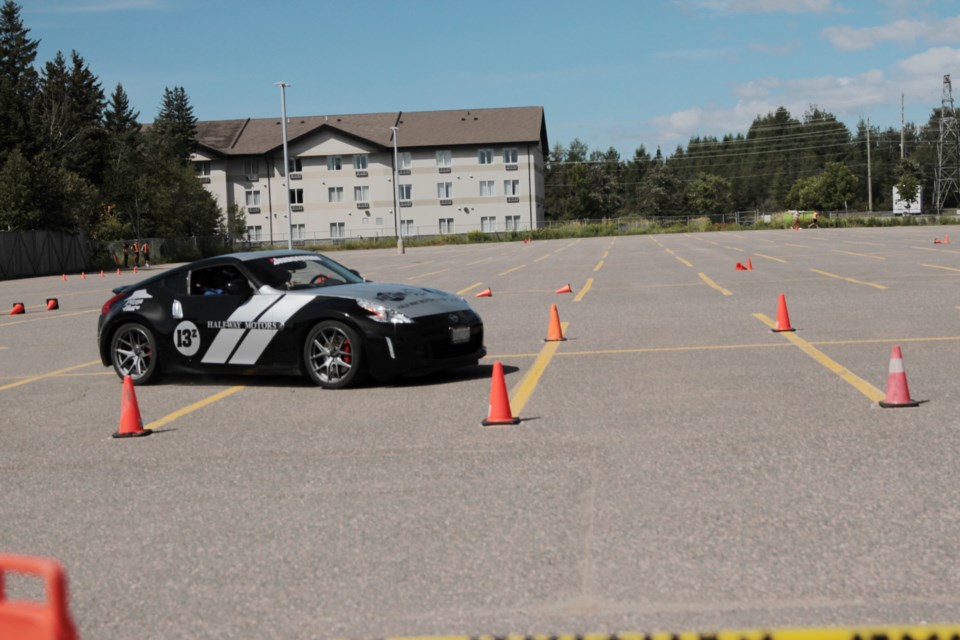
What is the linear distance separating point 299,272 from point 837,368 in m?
5.54

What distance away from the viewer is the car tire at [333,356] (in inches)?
431

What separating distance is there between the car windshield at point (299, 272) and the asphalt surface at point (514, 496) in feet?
3.42

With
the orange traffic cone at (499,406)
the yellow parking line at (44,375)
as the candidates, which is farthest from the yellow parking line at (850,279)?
the orange traffic cone at (499,406)

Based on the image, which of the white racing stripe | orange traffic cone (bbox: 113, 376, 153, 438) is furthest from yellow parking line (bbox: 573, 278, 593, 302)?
orange traffic cone (bbox: 113, 376, 153, 438)

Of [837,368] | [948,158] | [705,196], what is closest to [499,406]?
[837,368]

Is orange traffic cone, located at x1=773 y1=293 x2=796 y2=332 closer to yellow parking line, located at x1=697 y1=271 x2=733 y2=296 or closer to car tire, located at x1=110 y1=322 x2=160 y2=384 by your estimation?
yellow parking line, located at x1=697 y1=271 x2=733 y2=296

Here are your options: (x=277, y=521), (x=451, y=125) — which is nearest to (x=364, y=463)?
(x=277, y=521)

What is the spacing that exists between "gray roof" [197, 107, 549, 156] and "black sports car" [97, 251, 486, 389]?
3592 inches

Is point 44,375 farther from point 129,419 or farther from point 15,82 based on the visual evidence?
point 15,82

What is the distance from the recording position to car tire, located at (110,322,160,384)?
12136 millimetres

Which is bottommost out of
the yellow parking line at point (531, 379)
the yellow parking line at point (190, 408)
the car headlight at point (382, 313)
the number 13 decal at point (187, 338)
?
the yellow parking line at point (190, 408)

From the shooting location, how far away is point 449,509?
246 inches

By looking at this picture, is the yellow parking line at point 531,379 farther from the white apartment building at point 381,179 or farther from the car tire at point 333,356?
the white apartment building at point 381,179

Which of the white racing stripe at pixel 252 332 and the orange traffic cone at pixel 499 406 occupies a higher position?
the white racing stripe at pixel 252 332
